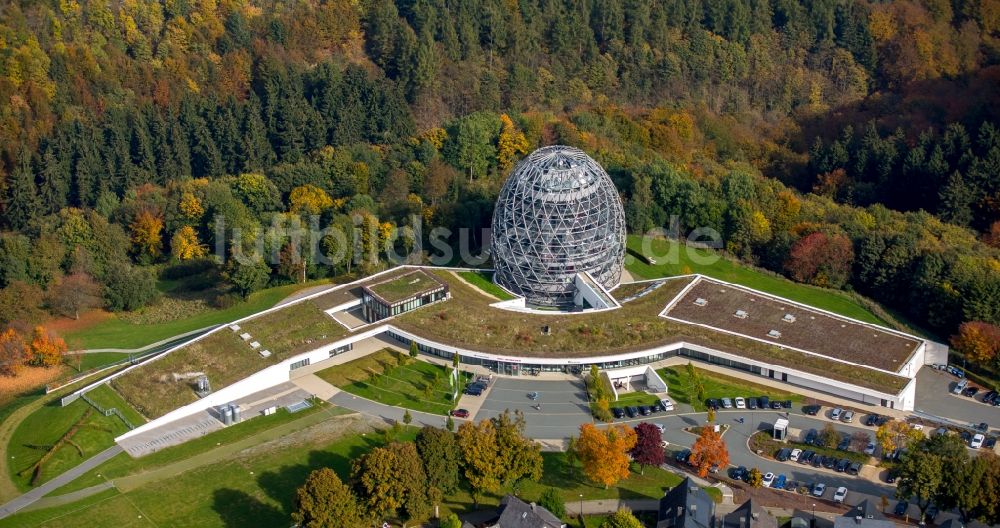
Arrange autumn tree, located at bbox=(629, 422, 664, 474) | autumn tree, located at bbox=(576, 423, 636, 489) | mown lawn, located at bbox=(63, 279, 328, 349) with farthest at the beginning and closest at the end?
mown lawn, located at bbox=(63, 279, 328, 349) < autumn tree, located at bbox=(629, 422, 664, 474) < autumn tree, located at bbox=(576, 423, 636, 489)

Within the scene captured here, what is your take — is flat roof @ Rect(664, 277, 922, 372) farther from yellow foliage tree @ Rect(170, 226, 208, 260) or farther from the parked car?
yellow foliage tree @ Rect(170, 226, 208, 260)

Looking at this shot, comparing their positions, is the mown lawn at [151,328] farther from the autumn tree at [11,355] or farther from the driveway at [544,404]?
the driveway at [544,404]

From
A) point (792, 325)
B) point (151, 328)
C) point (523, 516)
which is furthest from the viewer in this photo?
point (151, 328)

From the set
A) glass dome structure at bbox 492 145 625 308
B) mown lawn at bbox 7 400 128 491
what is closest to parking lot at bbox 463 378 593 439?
glass dome structure at bbox 492 145 625 308

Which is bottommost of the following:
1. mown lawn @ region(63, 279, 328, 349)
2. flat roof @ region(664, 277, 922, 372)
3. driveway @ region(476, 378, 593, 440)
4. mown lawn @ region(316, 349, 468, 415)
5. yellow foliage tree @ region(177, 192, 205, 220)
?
mown lawn @ region(63, 279, 328, 349)

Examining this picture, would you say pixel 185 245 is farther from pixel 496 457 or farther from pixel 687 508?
pixel 687 508

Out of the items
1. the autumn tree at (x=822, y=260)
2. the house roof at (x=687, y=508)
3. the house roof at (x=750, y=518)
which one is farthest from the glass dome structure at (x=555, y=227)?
the house roof at (x=750, y=518)

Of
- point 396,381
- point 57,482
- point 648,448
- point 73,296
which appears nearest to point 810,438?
point 648,448
